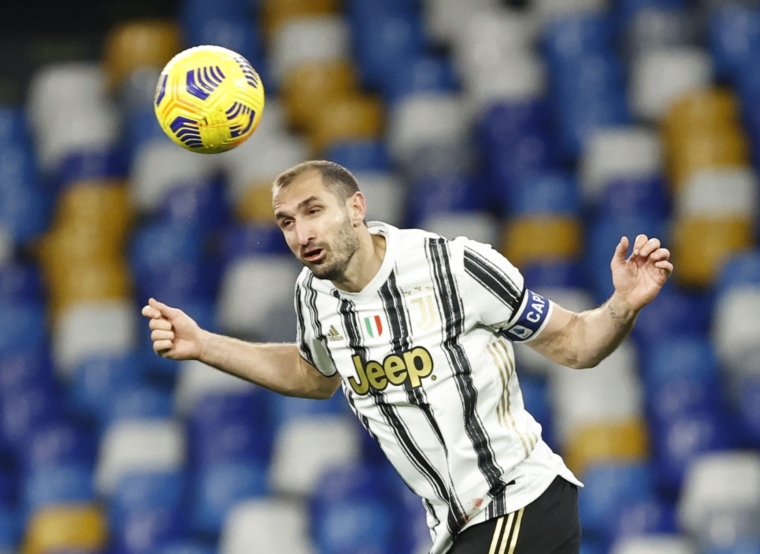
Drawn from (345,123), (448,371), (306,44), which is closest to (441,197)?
(345,123)

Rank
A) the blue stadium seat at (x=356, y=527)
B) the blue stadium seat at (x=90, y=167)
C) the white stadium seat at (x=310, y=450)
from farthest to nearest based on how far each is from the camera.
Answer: the blue stadium seat at (x=90, y=167) < the white stadium seat at (x=310, y=450) < the blue stadium seat at (x=356, y=527)

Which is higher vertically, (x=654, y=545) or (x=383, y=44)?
(x=383, y=44)

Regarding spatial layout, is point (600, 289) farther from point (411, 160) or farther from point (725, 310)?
point (411, 160)

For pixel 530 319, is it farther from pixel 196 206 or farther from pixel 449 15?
pixel 449 15

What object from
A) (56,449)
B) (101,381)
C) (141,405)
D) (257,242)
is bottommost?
(56,449)

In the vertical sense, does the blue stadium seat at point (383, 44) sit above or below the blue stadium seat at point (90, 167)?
above

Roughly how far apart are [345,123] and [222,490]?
6.95 feet

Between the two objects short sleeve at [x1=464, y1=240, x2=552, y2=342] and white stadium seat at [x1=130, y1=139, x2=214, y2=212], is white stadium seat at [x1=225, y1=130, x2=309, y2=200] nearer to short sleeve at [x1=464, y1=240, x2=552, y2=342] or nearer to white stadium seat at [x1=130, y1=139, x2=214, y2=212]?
white stadium seat at [x1=130, y1=139, x2=214, y2=212]

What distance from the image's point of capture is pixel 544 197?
6.64 metres

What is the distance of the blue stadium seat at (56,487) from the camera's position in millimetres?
6820

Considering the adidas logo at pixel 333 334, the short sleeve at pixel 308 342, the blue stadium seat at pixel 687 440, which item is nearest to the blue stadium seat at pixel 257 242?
the blue stadium seat at pixel 687 440

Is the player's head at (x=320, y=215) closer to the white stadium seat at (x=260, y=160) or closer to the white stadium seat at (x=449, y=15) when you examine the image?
the white stadium seat at (x=260, y=160)

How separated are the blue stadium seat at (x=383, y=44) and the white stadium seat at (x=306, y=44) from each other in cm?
16

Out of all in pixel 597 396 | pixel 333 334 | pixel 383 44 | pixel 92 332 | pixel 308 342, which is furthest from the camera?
pixel 383 44
